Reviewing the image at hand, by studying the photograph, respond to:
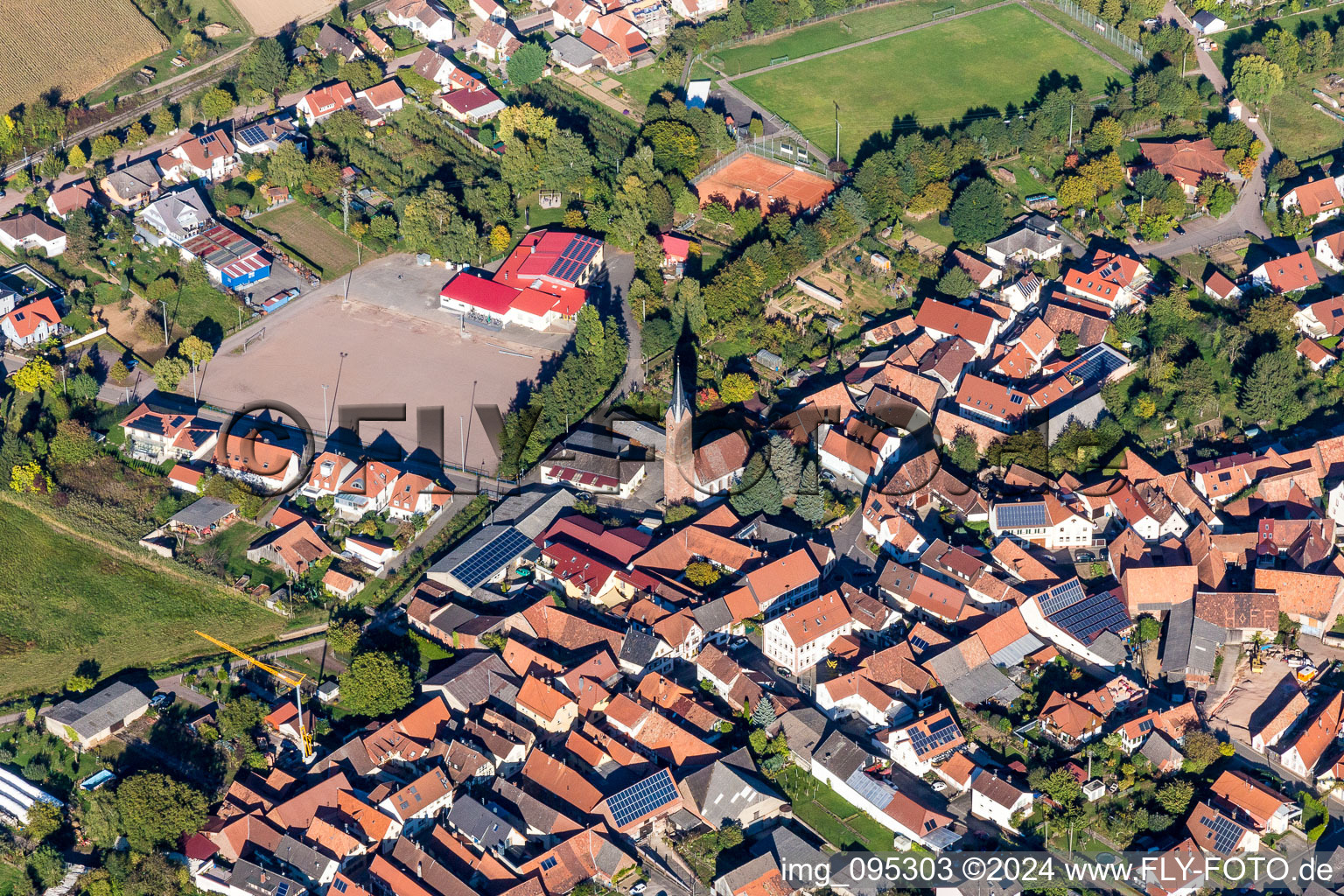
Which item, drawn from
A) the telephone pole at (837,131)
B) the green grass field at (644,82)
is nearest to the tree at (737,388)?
the telephone pole at (837,131)

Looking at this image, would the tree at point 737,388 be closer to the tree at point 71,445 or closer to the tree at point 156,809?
the tree at point 71,445

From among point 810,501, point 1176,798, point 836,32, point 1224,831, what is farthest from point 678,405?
A: point 836,32

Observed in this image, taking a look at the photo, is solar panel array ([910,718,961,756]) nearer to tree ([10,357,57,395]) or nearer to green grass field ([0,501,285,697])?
green grass field ([0,501,285,697])

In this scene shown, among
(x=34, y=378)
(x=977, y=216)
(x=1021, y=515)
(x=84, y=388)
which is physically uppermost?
(x=977, y=216)

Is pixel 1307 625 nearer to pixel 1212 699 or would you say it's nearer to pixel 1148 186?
pixel 1212 699

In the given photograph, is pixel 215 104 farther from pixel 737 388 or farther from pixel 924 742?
pixel 924 742

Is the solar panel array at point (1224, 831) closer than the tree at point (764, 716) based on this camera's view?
Yes

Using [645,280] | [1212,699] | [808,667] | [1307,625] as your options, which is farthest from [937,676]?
[645,280]

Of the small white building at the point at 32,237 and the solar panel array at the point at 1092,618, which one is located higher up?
the small white building at the point at 32,237
